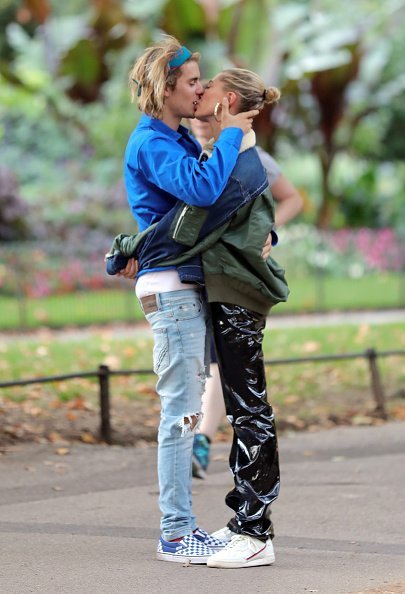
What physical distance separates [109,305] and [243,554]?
11.9m

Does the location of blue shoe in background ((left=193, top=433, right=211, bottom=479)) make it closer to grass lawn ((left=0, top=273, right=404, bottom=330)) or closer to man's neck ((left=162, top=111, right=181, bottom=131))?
man's neck ((left=162, top=111, right=181, bottom=131))

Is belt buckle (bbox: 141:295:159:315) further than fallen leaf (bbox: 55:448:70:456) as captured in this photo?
No

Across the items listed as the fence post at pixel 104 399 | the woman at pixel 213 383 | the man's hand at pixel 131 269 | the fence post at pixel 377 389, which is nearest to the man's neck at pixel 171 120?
the man's hand at pixel 131 269

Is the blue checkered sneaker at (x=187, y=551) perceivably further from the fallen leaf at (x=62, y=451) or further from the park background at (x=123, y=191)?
the park background at (x=123, y=191)

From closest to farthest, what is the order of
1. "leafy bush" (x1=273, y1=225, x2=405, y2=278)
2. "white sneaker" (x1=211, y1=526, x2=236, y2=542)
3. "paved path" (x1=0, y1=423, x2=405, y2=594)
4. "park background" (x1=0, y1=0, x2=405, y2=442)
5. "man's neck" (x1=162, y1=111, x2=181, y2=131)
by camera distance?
"paved path" (x1=0, y1=423, x2=405, y2=594)
"man's neck" (x1=162, y1=111, x2=181, y2=131)
"white sneaker" (x1=211, y1=526, x2=236, y2=542)
"park background" (x1=0, y1=0, x2=405, y2=442)
"leafy bush" (x1=273, y1=225, x2=405, y2=278)

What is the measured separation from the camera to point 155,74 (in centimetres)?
418

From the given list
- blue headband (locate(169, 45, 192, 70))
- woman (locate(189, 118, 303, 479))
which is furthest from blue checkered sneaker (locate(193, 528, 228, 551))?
blue headband (locate(169, 45, 192, 70))

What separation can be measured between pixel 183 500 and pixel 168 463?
0.15 metres

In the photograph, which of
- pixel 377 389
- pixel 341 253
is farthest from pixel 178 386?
pixel 341 253

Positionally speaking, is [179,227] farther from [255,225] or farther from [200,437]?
[200,437]

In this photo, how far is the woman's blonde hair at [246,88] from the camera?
4.23 metres

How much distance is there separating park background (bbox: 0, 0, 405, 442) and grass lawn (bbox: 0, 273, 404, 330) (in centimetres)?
3

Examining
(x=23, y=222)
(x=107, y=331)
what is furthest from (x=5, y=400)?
(x=23, y=222)

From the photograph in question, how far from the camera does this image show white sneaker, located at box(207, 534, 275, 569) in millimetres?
4262
